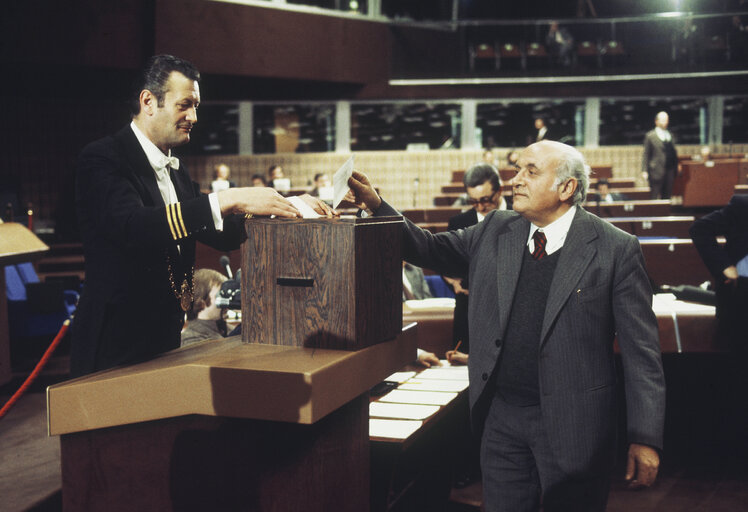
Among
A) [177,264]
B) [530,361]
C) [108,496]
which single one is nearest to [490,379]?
[530,361]

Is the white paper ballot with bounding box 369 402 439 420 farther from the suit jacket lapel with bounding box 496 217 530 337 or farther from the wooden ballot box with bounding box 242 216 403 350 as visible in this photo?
the wooden ballot box with bounding box 242 216 403 350

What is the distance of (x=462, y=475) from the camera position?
3398mm

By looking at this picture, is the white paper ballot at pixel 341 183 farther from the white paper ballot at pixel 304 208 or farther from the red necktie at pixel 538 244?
the red necktie at pixel 538 244

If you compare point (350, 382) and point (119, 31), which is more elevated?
point (119, 31)

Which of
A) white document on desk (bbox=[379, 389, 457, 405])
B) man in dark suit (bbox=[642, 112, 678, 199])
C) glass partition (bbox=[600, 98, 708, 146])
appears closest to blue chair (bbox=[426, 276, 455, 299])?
white document on desk (bbox=[379, 389, 457, 405])

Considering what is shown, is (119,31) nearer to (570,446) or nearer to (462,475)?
A: (462,475)

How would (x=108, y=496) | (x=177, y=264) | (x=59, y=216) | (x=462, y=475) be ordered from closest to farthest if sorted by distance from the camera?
(x=108, y=496)
(x=177, y=264)
(x=462, y=475)
(x=59, y=216)

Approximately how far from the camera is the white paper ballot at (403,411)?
230 cm

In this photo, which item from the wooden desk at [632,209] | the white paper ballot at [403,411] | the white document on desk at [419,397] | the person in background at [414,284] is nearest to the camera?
the white paper ballot at [403,411]

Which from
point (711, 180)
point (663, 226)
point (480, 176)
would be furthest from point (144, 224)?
point (711, 180)

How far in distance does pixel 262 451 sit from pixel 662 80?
12.9 meters

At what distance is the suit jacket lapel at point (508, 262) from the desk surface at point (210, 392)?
2.30ft

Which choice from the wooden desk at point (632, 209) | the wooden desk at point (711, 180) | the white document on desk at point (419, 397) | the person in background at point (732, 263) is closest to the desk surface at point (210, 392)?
the white document on desk at point (419, 397)

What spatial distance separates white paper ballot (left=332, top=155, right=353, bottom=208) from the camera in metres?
1.51
